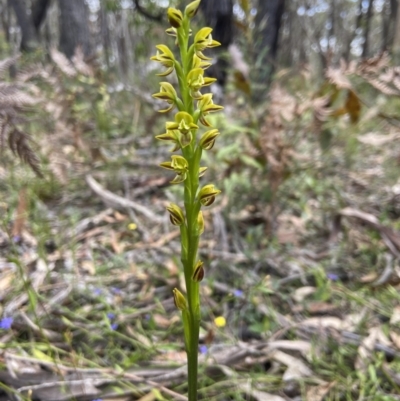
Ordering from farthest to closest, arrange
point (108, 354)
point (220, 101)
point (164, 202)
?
point (220, 101) < point (164, 202) < point (108, 354)

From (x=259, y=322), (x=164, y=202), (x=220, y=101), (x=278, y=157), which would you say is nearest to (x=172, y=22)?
(x=259, y=322)

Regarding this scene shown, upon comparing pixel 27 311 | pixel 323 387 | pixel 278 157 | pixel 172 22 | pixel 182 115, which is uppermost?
pixel 172 22

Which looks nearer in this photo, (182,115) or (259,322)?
(182,115)

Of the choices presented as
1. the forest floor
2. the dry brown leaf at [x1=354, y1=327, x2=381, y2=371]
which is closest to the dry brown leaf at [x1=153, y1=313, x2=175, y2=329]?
the forest floor

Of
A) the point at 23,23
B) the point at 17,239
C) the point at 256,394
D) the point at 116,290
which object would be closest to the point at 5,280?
the point at 17,239

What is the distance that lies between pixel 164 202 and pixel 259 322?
129cm

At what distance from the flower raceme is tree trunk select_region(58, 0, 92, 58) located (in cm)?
677

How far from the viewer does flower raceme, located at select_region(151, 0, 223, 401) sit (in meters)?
0.73

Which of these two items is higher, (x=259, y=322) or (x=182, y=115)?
(x=182, y=115)

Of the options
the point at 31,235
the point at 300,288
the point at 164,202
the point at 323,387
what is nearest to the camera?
the point at 323,387

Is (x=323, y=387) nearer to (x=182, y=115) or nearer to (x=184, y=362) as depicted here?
(x=184, y=362)

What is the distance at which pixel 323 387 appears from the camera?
133cm

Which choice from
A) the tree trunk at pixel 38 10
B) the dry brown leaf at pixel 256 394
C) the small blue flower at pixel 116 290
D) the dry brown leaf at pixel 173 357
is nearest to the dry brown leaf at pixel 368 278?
the dry brown leaf at pixel 256 394

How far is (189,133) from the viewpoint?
738 mm
